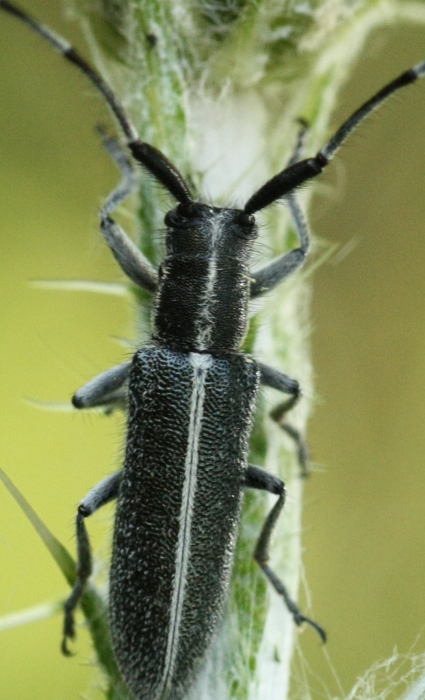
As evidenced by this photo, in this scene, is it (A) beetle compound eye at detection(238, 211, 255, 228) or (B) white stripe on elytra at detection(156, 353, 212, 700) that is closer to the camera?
(B) white stripe on elytra at detection(156, 353, 212, 700)

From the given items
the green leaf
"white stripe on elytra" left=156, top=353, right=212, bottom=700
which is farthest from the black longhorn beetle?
the green leaf

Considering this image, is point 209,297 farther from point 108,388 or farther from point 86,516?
point 86,516

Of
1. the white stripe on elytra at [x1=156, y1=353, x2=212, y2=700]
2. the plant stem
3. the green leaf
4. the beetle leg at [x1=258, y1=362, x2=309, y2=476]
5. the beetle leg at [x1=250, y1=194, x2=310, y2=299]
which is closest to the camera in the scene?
the green leaf

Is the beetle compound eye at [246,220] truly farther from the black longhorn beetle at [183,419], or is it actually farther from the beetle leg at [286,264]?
the beetle leg at [286,264]

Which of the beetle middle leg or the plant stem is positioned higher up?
the plant stem

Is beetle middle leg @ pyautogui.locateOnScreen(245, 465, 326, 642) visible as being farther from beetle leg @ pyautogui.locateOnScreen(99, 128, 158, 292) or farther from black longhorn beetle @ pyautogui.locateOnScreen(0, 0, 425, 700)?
beetle leg @ pyautogui.locateOnScreen(99, 128, 158, 292)

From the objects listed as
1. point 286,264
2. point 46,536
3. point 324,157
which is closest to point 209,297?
point 286,264

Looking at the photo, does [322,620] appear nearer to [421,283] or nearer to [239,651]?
[421,283]
